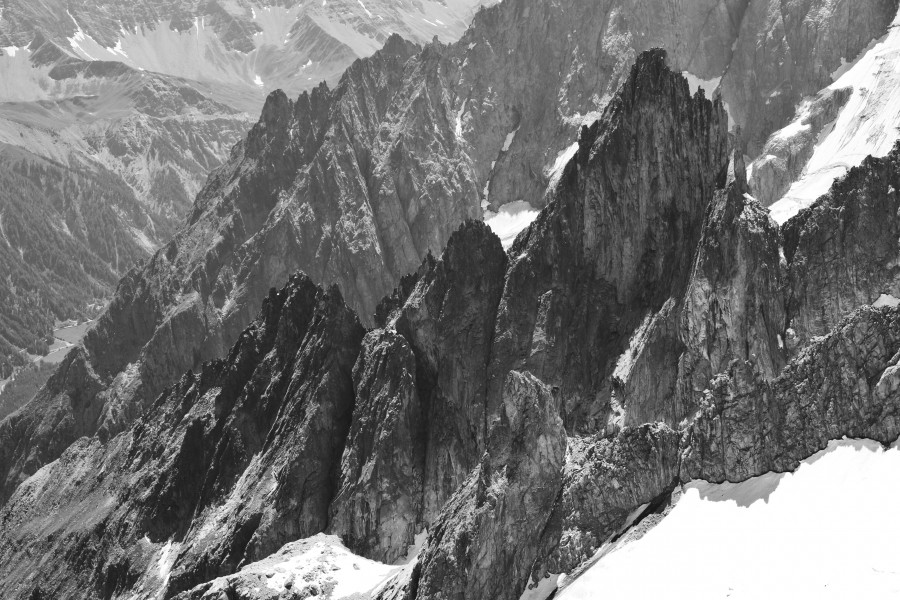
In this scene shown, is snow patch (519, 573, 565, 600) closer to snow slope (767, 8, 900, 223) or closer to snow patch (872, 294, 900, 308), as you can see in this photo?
snow patch (872, 294, 900, 308)

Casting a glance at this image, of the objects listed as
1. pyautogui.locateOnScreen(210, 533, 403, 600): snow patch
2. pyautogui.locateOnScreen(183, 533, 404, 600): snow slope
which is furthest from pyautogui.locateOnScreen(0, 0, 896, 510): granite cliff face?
pyautogui.locateOnScreen(183, 533, 404, 600): snow slope

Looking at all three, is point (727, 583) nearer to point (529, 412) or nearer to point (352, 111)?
point (529, 412)

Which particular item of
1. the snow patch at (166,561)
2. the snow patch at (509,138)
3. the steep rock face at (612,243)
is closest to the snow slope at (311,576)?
the steep rock face at (612,243)

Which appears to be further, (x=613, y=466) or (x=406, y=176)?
(x=406, y=176)

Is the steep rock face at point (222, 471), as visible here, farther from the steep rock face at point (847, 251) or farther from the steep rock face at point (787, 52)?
the steep rock face at point (787, 52)

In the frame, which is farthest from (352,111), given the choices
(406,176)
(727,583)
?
(727,583)

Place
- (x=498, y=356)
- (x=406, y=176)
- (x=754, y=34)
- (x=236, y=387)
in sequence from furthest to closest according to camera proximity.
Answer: (x=406, y=176)
(x=754, y=34)
(x=236, y=387)
(x=498, y=356)

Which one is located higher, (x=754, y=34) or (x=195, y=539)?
(x=754, y=34)
